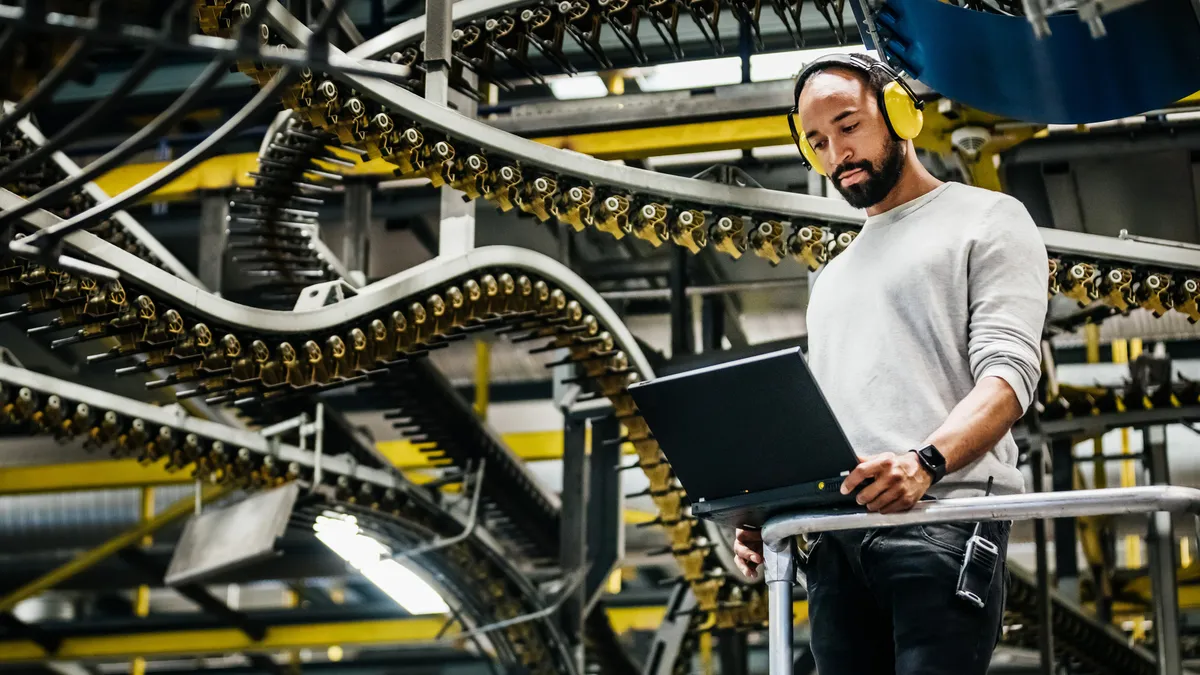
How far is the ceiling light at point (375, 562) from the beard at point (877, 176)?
16.5 feet

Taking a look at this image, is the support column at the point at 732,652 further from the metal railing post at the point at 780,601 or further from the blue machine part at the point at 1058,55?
the metal railing post at the point at 780,601

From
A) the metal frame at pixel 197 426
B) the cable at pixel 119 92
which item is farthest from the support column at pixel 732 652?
the cable at pixel 119 92

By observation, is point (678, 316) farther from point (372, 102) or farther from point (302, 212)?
point (372, 102)

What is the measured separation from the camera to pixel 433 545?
777 cm

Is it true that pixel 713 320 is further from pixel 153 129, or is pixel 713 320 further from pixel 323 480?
pixel 153 129

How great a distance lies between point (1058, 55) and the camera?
3932 mm

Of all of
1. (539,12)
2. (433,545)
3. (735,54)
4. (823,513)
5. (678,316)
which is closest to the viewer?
(823,513)

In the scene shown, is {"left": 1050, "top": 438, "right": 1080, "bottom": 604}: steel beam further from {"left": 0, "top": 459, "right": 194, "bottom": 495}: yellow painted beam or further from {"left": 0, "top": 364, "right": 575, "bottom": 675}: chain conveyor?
{"left": 0, "top": 459, "right": 194, "bottom": 495}: yellow painted beam

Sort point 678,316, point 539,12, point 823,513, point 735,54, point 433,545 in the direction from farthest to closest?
1. point 678,316
2. point 433,545
3. point 735,54
4. point 539,12
5. point 823,513

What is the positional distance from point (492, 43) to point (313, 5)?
78 cm

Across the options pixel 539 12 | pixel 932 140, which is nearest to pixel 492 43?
pixel 539 12

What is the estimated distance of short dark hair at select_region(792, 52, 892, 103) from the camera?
2.69m

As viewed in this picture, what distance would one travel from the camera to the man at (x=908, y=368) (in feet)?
7.77

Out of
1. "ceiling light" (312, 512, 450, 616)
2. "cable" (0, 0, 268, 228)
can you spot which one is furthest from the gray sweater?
"ceiling light" (312, 512, 450, 616)
